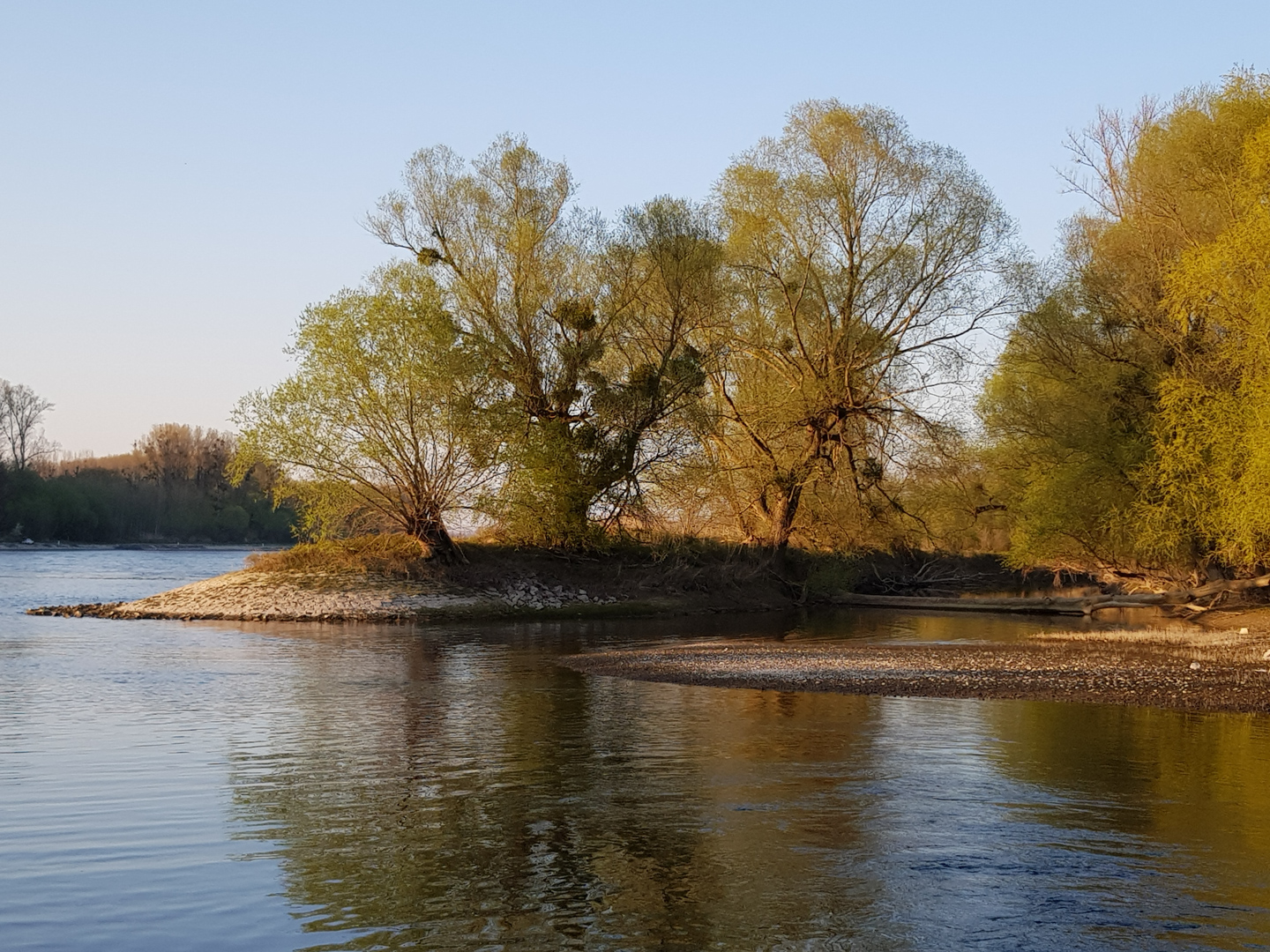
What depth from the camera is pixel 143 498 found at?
123875mm

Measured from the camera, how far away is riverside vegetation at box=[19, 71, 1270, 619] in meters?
37.8

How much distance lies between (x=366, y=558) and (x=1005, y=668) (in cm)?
2681

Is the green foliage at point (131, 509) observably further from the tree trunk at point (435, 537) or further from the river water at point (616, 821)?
the river water at point (616, 821)

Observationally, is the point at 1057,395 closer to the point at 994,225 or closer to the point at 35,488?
the point at 994,225

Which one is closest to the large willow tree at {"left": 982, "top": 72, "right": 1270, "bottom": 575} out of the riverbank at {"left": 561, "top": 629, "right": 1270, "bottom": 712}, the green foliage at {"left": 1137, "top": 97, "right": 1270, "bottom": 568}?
the green foliage at {"left": 1137, "top": 97, "right": 1270, "bottom": 568}

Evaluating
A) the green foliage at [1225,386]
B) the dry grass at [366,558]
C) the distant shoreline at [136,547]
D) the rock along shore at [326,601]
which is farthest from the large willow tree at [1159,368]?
the distant shoreline at [136,547]

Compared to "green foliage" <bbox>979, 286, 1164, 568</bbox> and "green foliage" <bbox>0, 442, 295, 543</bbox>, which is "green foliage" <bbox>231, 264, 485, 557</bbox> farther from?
"green foliage" <bbox>0, 442, 295, 543</bbox>

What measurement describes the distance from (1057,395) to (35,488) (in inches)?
3902

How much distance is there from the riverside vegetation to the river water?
1973cm

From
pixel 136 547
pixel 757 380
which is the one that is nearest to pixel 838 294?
pixel 757 380

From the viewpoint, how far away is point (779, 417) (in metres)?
46.9

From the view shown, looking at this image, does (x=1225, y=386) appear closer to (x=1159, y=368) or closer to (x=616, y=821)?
(x=1159, y=368)

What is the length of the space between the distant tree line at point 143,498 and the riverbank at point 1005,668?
282 feet

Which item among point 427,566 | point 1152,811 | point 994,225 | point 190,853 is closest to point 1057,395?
point 994,225
